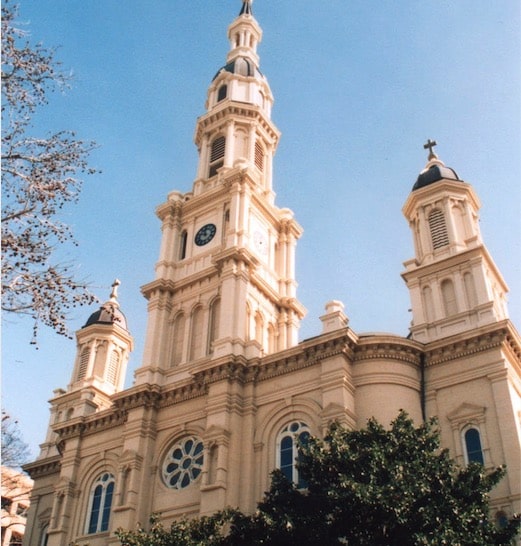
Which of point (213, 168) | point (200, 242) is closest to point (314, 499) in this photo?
point (200, 242)

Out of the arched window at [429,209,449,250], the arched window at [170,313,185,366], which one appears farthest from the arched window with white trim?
the arched window at [429,209,449,250]

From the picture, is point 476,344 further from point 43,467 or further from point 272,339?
point 43,467

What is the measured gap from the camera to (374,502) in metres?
17.9

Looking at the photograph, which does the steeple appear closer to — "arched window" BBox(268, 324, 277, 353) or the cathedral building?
the cathedral building

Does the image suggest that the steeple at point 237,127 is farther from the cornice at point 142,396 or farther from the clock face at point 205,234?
the cornice at point 142,396

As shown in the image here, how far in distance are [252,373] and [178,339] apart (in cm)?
669

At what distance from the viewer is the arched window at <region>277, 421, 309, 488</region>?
26.8 m

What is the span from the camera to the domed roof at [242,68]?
4791 centimetres

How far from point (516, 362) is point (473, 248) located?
520 cm

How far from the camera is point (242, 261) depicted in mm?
34031

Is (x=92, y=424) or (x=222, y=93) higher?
(x=222, y=93)

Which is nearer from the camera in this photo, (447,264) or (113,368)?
(447,264)

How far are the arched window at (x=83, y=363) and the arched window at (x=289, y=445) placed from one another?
61.7 feet

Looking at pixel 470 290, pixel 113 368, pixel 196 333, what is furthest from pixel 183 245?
pixel 470 290
